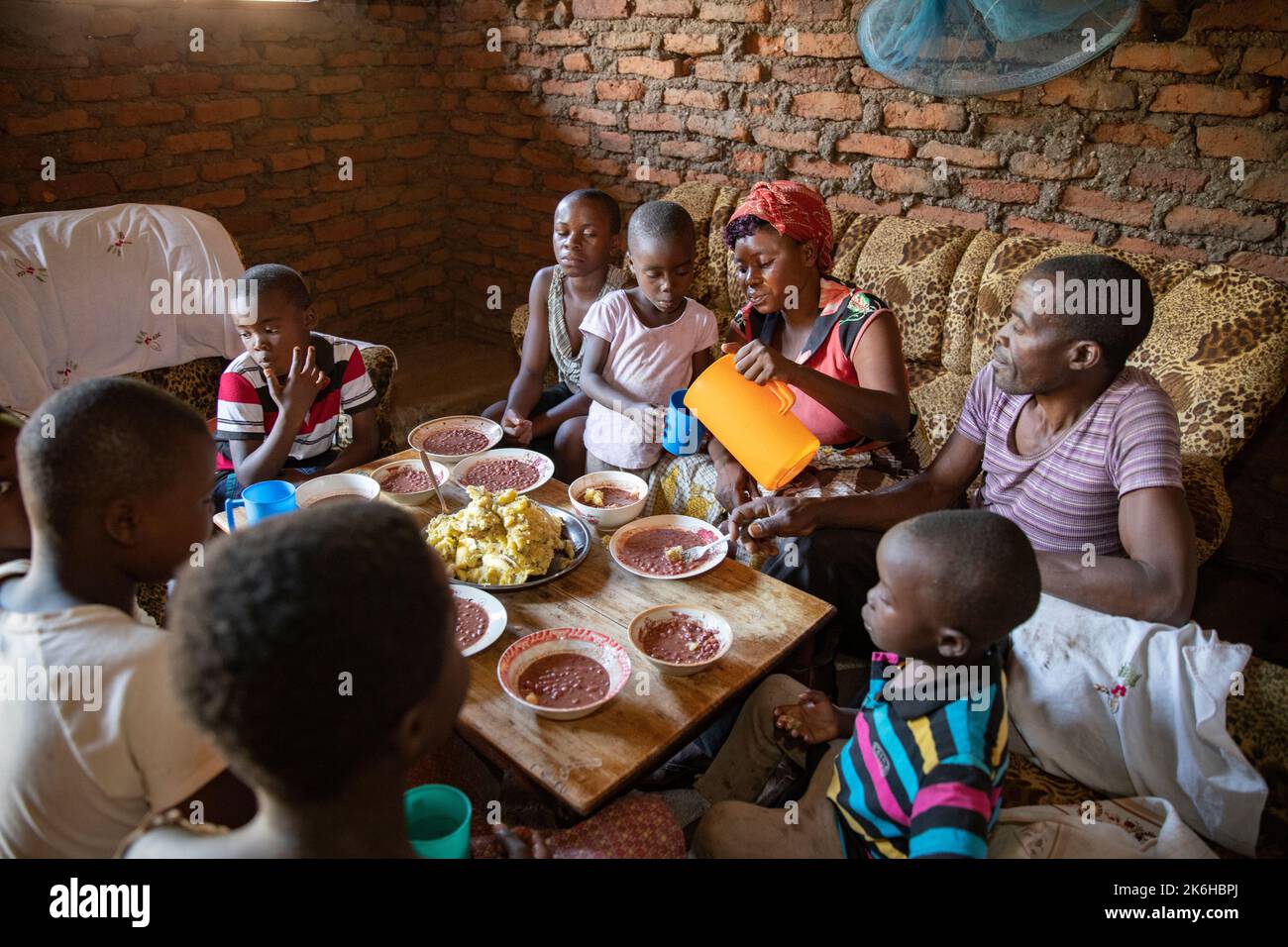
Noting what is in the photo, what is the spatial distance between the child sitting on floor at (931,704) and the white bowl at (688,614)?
0.99 ft

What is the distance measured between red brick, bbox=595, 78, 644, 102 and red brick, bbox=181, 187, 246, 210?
6.22ft

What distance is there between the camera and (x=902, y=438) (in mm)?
2625

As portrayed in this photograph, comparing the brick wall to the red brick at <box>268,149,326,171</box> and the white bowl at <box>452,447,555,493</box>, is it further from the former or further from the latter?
the white bowl at <box>452,447,555,493</box>

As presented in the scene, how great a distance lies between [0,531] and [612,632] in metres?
1.19

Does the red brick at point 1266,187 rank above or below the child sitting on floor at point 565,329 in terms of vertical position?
above

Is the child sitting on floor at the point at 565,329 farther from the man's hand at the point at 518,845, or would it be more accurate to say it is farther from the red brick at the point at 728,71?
the man's hand at the point at 518,845

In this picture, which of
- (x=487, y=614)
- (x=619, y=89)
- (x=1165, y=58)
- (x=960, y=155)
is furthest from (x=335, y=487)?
(x=1165, y=58)

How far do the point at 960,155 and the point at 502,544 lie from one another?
2535mm

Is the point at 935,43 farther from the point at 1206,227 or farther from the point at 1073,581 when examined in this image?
the point at 1073,581

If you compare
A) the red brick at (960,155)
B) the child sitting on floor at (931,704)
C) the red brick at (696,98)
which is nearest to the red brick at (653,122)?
the red brick at (696,98)

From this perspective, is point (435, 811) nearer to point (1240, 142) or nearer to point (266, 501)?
point (266, 501)

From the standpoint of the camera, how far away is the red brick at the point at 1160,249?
3.02 metres

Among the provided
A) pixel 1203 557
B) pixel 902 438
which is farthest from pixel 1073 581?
pixel 902 438

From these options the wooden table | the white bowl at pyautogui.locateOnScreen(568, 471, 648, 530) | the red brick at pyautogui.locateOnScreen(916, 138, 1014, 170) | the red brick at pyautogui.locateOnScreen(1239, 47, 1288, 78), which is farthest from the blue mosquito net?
the wooden table
